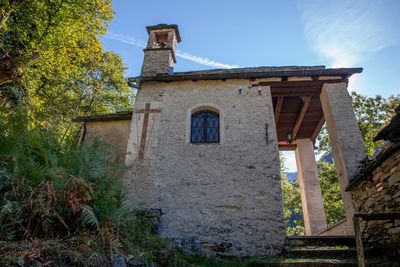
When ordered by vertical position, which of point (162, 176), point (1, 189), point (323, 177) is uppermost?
point (323, 177)

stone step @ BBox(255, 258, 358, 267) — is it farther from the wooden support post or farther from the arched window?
the arched window

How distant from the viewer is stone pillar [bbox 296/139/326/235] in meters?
8.53

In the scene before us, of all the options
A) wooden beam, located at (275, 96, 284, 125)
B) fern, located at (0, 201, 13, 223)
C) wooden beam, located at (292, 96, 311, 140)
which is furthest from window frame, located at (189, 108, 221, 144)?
fern, located at (0, 201, 13, 223)

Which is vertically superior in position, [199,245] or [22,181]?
[22,181]

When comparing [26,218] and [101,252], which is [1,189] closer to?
[26,218]

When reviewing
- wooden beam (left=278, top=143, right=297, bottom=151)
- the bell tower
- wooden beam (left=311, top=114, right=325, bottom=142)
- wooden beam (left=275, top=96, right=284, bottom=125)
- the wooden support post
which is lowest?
the wooden support post

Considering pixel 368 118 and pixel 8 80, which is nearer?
pixel 8 80

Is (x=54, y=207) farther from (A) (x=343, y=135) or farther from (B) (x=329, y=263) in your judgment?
(A) (x=343, y=135)

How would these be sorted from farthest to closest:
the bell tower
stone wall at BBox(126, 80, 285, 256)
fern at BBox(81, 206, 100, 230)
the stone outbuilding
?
the bell tower → stone wall at BBox(126, 80, 285, 256) → the stone outbuilding → fern at BBox(81, 206, 100, 230)

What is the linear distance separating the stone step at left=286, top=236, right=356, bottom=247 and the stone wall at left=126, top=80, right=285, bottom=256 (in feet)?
0.92

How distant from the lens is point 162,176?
21.3 ft

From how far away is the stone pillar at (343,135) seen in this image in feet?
20.0

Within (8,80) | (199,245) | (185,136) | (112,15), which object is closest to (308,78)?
(185,136)

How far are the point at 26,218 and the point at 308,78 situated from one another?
7.30 meters
